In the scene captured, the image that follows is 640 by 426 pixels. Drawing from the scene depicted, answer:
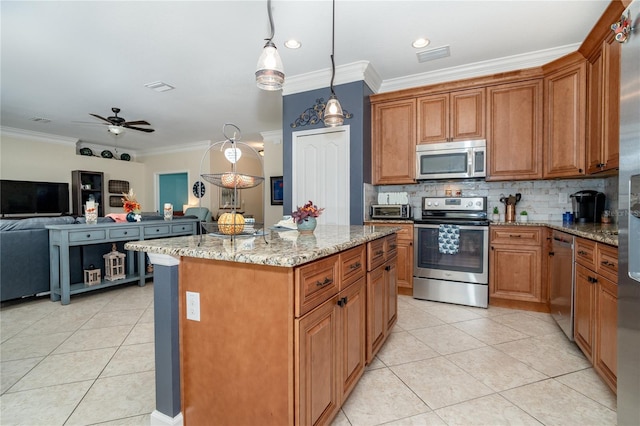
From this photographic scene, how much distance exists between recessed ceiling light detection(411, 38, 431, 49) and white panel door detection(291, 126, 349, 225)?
1.09 m

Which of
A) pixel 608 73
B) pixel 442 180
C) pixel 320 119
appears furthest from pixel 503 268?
pixel 320 119

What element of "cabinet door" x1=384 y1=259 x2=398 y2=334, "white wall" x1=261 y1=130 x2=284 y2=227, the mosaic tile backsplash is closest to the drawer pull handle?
"cabinet door" x1=384 y1=259 x2=398 y2=334

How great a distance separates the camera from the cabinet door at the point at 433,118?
3547 mm

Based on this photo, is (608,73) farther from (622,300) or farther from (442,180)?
(622,300)

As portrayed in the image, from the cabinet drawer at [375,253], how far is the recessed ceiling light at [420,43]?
206 cm

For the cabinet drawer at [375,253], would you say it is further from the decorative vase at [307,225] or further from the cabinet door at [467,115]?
the cabinet door at [467,115]

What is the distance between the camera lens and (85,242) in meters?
3.46

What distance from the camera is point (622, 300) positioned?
131 cm

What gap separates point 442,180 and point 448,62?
4.30 feet

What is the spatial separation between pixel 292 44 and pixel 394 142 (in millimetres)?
1641

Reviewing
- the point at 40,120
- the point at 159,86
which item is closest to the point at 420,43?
the point at 159,86

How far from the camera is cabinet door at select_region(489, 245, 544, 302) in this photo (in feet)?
9.94

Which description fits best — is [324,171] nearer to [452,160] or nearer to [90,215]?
[452,160]

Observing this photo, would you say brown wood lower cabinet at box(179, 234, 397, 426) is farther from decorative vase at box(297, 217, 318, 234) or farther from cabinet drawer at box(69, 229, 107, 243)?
cabinet drawer at box(69, 229, 107, 243)
